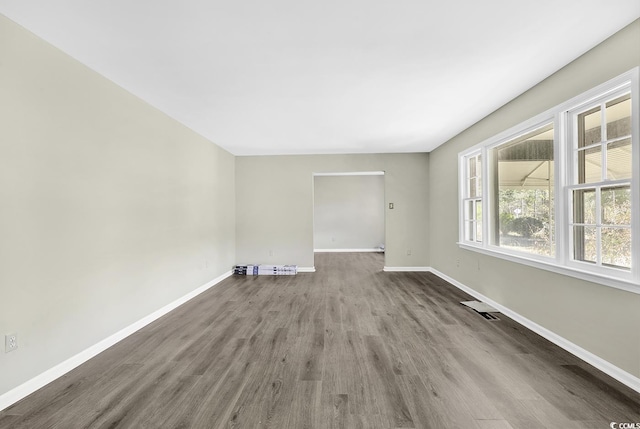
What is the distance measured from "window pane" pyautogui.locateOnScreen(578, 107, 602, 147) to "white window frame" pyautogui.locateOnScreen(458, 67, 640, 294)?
6 cm

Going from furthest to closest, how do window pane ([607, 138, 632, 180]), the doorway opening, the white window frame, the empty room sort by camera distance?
1. the doorway opening
2. window pane ([607, 138, 632, 180])
3. the white window frame
4. the empty room

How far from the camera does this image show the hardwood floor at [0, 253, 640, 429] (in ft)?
5.27

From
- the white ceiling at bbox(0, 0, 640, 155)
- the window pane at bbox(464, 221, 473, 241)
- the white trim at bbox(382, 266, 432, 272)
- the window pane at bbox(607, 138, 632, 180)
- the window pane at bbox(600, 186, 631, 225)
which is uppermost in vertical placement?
the white ceiling at bbox(0, 0, 640, 155)

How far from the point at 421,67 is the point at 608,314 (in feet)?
8.13

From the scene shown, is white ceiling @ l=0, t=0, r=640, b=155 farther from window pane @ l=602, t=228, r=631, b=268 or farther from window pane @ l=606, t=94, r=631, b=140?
window pane @ l=602, t=228, r=631, b=268

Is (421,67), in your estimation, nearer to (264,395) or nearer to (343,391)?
(343,391)

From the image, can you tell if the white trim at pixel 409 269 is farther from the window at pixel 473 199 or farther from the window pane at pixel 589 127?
the window pane at pixel 589 127

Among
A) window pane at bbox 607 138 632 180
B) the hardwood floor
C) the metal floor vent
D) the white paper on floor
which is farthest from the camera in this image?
the white paper on floor

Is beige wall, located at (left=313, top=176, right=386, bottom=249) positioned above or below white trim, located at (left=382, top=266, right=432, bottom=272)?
above

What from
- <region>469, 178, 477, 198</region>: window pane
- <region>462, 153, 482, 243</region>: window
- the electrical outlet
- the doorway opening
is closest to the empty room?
the electrical outlet

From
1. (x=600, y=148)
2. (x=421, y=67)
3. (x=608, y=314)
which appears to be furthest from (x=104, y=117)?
(x=608, y=314)

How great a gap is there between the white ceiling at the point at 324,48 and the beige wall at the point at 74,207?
296 mm

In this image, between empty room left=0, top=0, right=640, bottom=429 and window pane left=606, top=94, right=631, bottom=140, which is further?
window pane left=606, top=94, right=631, bottom=140

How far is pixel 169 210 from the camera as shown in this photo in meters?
3.50
